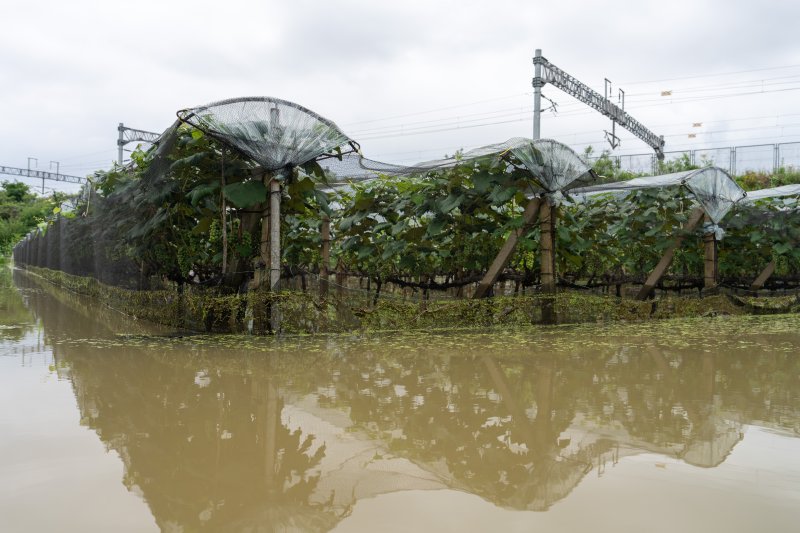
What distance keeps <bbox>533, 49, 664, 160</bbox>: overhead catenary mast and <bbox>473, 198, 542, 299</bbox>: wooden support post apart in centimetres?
1220

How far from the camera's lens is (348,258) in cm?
1239

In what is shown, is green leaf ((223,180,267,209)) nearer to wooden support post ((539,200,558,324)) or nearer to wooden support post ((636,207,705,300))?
wooden support post ((539,200,558,324))

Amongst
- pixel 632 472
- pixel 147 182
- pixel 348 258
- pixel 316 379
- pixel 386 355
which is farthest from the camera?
pixel 348 258

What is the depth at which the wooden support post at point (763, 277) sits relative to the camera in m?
13.6

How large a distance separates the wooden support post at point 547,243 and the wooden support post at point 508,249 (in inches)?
5.0

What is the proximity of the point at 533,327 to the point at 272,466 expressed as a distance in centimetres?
637

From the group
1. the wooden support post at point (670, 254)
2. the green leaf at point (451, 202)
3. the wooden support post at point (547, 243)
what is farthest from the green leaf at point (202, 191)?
the wooden support post at point (670, 254)

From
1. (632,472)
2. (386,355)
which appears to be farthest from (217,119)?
(632,472)

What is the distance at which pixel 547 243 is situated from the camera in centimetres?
977

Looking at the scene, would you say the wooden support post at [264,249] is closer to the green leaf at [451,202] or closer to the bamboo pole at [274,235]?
the bamboo pole at [274,235]

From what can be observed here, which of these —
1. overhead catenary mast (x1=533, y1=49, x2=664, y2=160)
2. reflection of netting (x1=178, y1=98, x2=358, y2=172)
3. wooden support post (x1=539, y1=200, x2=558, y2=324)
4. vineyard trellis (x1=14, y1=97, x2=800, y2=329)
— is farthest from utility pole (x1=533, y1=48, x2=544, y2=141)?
reflection of netting (x1=178, y1=98, x2=358, y2=172)

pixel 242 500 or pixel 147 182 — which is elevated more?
pixel 147 182

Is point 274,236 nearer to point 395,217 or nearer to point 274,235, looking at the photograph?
point 274,235

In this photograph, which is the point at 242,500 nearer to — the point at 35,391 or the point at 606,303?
the point at 35,391
